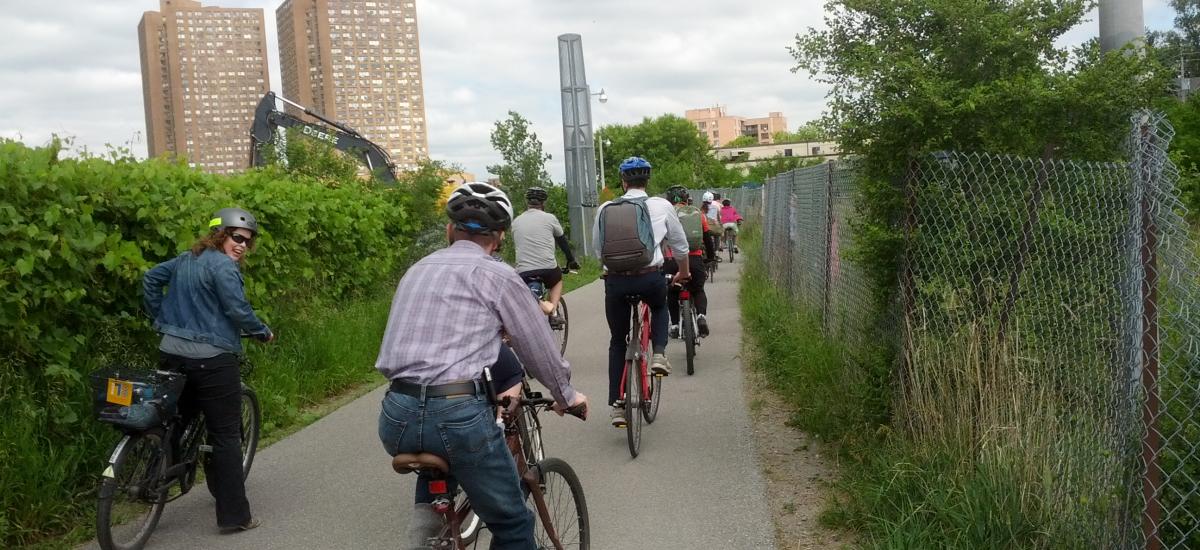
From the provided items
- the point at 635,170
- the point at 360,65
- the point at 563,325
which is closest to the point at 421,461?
the point at 635,170

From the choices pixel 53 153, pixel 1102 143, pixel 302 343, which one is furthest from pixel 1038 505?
pixel 302 343

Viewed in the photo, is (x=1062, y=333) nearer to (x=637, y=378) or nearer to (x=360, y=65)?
(x=637, y=378)

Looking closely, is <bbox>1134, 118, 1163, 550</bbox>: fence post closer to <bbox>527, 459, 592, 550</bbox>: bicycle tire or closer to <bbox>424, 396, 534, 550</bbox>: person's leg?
<bbox>527, 459, 592, 550</bbox>: bicycle tire

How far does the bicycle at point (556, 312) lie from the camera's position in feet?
34.2

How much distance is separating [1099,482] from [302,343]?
294 inches

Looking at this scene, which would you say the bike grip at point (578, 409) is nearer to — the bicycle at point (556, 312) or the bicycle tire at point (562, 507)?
the bicycle tire at point (562, 507)

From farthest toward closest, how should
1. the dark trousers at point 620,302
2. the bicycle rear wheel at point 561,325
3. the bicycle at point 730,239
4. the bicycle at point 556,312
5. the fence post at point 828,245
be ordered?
the bicycle at point 730,239 → the bicycle rear wheel at point 561,325 → the bicycle at point 556,312 → the fence post at point 828,245 → the dark trousers at point 620,302

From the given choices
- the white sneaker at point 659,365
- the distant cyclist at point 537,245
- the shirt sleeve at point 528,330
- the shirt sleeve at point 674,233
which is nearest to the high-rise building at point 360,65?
the distant cyclist at point 537,245

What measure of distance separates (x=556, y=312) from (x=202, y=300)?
6.48 m

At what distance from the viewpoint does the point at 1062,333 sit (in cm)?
511

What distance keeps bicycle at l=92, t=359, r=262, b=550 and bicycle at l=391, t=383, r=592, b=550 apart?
82.7 inches

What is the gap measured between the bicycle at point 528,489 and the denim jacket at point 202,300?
2.03 metres

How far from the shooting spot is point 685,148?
106812 mm

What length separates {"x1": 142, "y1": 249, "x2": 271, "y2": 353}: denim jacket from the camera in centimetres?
548
